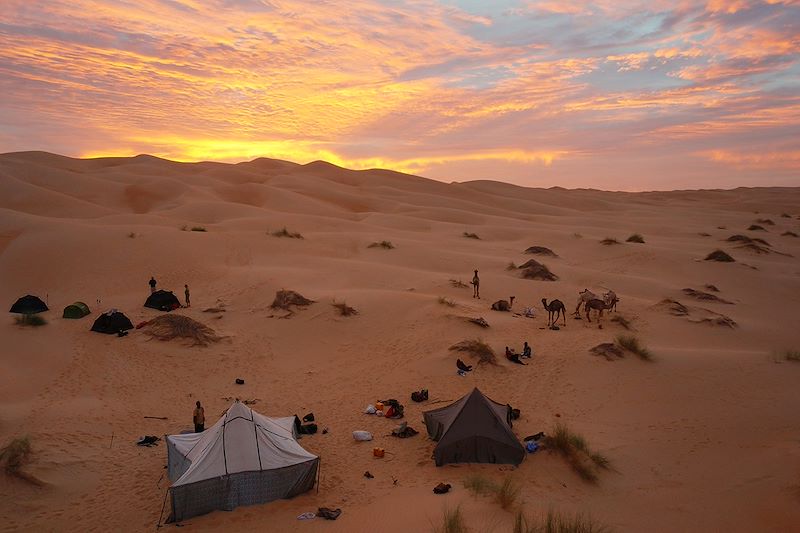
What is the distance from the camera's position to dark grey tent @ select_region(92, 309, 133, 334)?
19.1 m

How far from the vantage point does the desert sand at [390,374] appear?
9.61 meters

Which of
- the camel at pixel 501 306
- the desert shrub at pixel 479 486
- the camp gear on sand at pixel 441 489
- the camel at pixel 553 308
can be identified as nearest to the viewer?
the desert shrub at pixel 479 486

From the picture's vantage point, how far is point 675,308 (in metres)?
22.2

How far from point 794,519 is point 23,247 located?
3420 cm

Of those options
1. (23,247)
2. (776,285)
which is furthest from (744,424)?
(23,247)

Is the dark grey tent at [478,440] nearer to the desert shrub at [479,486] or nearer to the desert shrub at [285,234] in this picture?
the desert shrub at [479,486]

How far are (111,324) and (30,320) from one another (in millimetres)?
2980

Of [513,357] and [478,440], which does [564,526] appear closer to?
[478,440]

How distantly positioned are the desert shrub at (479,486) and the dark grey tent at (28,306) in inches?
769

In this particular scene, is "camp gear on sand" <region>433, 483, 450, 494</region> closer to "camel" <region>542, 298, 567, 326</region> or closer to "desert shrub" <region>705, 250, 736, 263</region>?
"camel" <region>542, 298, 567, 326</region>

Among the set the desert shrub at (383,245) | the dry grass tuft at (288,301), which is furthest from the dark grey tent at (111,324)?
the desert shrub at (383,245)

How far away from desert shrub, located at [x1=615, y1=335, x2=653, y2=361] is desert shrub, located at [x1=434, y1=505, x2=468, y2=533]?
10095mm

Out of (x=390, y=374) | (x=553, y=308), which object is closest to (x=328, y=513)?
(x=390, y=374)

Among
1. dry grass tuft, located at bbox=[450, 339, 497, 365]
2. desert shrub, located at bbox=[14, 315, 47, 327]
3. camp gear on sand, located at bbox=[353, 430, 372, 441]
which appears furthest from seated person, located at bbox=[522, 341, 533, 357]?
desert shrub, located at bbox=[14, 315, 47, 327]
